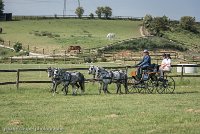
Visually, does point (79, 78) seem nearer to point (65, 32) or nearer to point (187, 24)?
point (65, 32)

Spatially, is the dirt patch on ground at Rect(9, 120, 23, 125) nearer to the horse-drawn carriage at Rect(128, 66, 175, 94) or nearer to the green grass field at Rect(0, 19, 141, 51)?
the horse-drawn carriage at Rect(128, 66, 175, 94)

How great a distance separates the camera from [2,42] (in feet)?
272

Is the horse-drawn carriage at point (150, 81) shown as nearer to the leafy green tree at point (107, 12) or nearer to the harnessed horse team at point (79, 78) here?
the harnessed horse team at point (79, 78)

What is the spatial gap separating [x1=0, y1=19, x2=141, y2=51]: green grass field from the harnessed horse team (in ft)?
171

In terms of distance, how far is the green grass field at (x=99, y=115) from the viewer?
12.4 metres

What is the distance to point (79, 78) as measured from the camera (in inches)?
897

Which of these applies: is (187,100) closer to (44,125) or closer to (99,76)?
(99,76)

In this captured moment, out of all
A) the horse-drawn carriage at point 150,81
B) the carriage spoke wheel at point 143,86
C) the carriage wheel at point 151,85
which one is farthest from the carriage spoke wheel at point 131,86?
the carriage wheel at point 151,85

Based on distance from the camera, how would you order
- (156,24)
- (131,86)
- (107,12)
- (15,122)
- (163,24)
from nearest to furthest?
(15,122)
(131,86)
(156,24)
(163,24)
(107,12)

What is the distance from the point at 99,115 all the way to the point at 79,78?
26.9ft

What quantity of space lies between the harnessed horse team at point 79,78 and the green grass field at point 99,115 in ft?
6.27

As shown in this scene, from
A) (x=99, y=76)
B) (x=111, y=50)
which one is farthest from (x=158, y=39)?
(x=99, y=76)

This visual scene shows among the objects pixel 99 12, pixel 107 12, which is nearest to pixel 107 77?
pixel 107 12

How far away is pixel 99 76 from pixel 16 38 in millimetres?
66152
